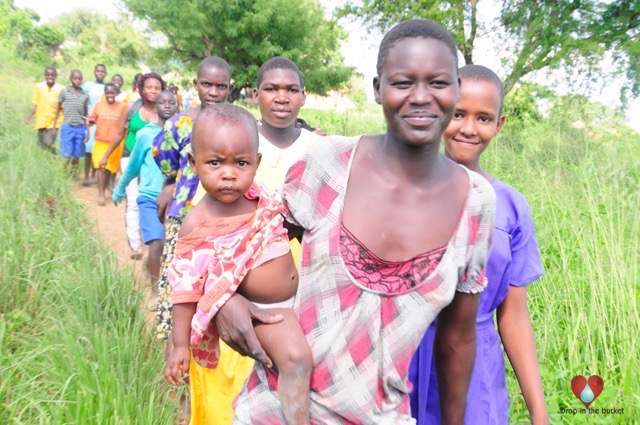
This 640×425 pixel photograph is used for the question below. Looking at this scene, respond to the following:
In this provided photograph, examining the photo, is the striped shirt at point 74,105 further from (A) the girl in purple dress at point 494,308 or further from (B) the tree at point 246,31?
(B) the tree at point 246,31

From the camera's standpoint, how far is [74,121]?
30.8 ft

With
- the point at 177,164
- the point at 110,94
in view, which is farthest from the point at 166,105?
the point at 110,94

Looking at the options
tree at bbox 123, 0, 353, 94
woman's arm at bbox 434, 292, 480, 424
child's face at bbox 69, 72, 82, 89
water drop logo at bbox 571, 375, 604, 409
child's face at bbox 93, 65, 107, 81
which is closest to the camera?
woman's arm at bbox 434, 292, 480, 424

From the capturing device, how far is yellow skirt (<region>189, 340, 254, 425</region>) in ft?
7.72

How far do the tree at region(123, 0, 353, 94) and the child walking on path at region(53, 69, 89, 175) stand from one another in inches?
498

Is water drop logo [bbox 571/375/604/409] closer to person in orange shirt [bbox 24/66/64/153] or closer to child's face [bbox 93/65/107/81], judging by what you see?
person in orange shirt [bbox 24/66/64/153]

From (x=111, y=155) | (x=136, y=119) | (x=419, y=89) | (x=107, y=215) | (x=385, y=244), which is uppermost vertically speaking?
(x=419, y=89)

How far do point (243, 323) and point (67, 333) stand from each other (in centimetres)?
189

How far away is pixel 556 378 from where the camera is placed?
274 centimetres

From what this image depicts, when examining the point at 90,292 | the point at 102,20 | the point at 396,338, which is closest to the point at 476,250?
the point at 396,338

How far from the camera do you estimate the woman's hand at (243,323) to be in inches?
52.5

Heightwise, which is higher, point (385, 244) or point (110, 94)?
point (385, 244)

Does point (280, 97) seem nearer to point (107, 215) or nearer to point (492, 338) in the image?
point (492, 338)

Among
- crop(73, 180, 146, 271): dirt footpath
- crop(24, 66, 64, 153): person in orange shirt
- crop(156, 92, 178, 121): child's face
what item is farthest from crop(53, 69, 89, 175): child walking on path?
crop(156, 92, 178, 121): child's face
